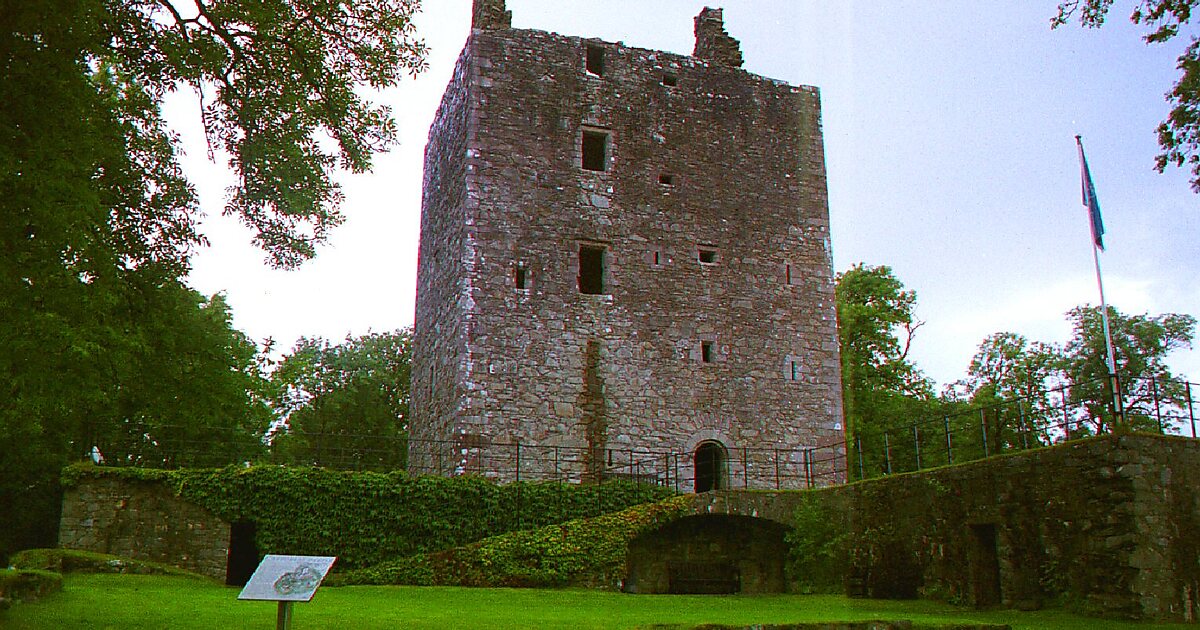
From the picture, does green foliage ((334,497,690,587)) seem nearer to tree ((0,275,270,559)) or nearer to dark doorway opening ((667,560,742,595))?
dark doorway opening ((667,560,742,595))

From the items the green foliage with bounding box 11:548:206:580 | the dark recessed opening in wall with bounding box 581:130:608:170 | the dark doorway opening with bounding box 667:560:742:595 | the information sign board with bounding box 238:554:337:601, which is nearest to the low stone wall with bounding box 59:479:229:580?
the green foliage with bounding box 11:548:206:580

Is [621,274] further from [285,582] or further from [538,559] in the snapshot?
[285,582]

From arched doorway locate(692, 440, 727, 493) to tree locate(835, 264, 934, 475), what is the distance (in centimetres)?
1140

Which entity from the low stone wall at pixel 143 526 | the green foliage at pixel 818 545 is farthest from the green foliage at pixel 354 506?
the green foliage at pixel 818 545

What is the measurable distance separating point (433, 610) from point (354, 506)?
5984mm

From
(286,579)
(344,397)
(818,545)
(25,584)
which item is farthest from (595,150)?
(344,397)

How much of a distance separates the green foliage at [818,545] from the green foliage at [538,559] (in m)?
2.17

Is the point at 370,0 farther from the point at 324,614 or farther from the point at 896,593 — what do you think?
the point at 896,593

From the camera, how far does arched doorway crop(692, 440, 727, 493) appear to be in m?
20.4

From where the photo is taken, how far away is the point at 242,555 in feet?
65.0

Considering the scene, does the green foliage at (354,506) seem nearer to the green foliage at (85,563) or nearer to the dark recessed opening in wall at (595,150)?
the green foliage at (85,563)

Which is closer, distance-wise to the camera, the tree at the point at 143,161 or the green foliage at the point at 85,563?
the tree at the point at 143,161

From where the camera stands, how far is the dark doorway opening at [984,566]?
12.9m

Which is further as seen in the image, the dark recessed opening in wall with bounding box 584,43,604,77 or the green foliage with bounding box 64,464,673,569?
the dark recessed opening in wall with bounding box 584,43,604,77
